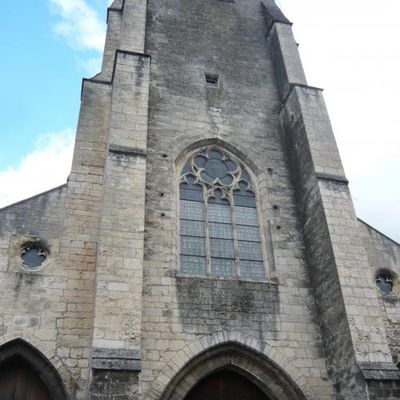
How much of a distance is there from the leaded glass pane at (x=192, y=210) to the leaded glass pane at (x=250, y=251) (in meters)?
1.02

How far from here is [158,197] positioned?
10.1m

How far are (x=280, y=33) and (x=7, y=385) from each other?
35.2 ft

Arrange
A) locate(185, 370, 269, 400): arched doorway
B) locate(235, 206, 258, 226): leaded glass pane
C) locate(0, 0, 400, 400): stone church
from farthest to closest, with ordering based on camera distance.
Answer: locate(235, 206, 258, 226): leaded glass pane, locate(185, 370, 269, 400): arched doorway, locate(0, 0, 400, 400): stone church

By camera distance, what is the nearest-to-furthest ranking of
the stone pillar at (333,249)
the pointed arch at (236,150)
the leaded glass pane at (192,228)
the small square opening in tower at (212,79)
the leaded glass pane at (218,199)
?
1. the stone pillar at (333,249)
2. the leaded glass pane at (192,228)
3. the leaded glass pane at (218,199)
4. the pointed arch at (236,150)
5. the small square opening in tower at (212,79)

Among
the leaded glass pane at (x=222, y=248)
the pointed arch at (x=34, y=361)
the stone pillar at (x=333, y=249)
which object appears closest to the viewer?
the pointed arch at (x=34, y=361)

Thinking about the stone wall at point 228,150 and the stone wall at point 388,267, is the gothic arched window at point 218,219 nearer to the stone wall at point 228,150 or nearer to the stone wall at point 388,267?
the stone wall at point 228,150

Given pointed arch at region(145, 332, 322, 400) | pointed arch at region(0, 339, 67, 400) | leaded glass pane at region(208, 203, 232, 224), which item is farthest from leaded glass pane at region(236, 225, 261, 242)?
pointed arch at region(0, 339, 67, 400)

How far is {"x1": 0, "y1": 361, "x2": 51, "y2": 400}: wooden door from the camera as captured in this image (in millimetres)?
8078

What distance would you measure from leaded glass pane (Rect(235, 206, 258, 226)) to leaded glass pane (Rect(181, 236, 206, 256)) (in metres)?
1.02

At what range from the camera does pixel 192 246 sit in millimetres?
9906

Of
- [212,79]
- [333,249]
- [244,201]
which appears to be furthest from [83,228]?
[212,79]

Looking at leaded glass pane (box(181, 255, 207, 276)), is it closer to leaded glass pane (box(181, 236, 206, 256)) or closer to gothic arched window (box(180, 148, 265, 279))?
gothic arched window (box(180, 148, 265, 279))

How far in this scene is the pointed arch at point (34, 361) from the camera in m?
8.00

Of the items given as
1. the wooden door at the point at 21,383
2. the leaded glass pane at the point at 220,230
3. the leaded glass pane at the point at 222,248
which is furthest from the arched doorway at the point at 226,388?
the leaded glass pane at the point at 220,230
